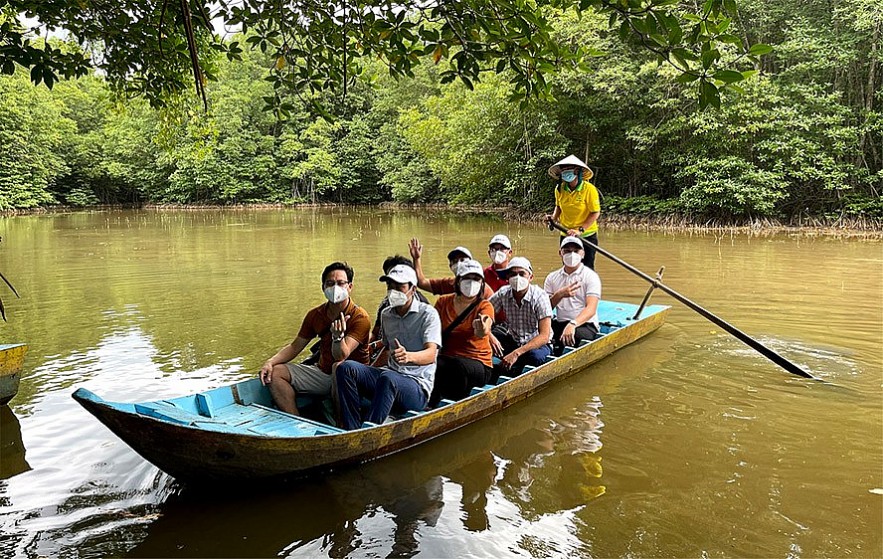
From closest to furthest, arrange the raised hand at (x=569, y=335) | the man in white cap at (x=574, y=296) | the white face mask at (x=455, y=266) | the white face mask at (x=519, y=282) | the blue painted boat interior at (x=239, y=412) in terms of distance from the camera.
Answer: the blue painted boat interior at (x=239, y=412) < the white face mask at (x=455, y=266) < the white face mask at (x=519, y=282) < the raised hand at (x=569, y=335) < the man in white cap at (x=574, y=296)

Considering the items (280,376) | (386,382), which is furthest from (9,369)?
(386,382)

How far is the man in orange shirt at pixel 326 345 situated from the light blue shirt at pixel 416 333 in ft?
0.72

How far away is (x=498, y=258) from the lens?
20.7ft

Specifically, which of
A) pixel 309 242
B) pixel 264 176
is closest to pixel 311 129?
pixel 264 176

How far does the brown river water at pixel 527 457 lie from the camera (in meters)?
3.51

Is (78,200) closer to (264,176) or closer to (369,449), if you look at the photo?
(264,176)

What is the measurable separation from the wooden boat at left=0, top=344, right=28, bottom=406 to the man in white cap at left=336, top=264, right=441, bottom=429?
273 centimetres

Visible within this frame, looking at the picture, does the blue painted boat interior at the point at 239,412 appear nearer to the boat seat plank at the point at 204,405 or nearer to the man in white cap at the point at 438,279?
the boat seat plank at the point at 204,405

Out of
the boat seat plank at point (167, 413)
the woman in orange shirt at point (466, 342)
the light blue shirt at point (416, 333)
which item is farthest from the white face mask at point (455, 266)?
the boat seat plank at point (167, 413)

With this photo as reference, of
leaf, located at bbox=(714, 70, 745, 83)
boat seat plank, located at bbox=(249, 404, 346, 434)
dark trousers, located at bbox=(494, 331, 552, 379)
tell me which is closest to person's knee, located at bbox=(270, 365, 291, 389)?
boat seat plank, located at bbox=(249, 404, 346, 434)

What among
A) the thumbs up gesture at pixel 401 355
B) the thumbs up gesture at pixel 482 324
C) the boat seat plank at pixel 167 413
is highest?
the thumbs up gesture at pixel 482 324

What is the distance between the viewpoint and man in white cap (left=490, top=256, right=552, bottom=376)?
5.59 metres

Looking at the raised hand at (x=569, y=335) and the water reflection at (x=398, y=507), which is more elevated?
the raised hand at (x=569, y=335)

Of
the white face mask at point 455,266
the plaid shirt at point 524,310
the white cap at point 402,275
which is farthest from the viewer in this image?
the plaid shirt at point 524,310
